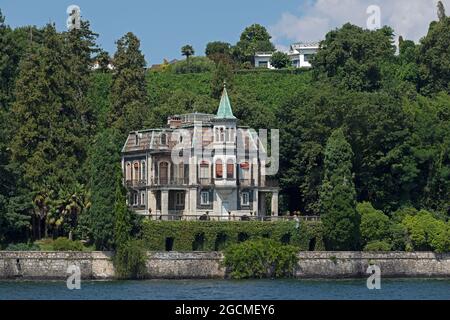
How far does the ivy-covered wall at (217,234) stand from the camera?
81.2 meters

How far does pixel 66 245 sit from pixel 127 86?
1159 inches

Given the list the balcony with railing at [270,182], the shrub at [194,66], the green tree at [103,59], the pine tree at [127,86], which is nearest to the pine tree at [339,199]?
the balcony with railing at [270,182]

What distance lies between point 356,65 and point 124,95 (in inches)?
831

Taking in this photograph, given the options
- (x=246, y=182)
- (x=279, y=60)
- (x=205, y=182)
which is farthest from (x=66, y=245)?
(x=279, y=60)

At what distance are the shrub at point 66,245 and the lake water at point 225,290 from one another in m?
3.84

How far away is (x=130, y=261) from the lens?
75.7 m

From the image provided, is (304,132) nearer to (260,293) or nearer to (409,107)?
(409,107)

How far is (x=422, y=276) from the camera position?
8319 centimetres

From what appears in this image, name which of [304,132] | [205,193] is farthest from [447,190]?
[205,193]

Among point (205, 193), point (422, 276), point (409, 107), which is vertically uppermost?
point (409, 107)

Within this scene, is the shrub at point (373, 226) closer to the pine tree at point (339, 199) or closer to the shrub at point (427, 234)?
the pine tree at point (339, 199)

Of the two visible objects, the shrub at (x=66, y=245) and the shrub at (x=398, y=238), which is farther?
the shrub at (x=398, y=238)

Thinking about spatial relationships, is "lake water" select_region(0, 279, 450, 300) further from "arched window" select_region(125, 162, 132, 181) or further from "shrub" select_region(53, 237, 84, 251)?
"arched window" select_region(125, 162, 132, 181)

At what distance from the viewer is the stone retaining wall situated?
248ft
